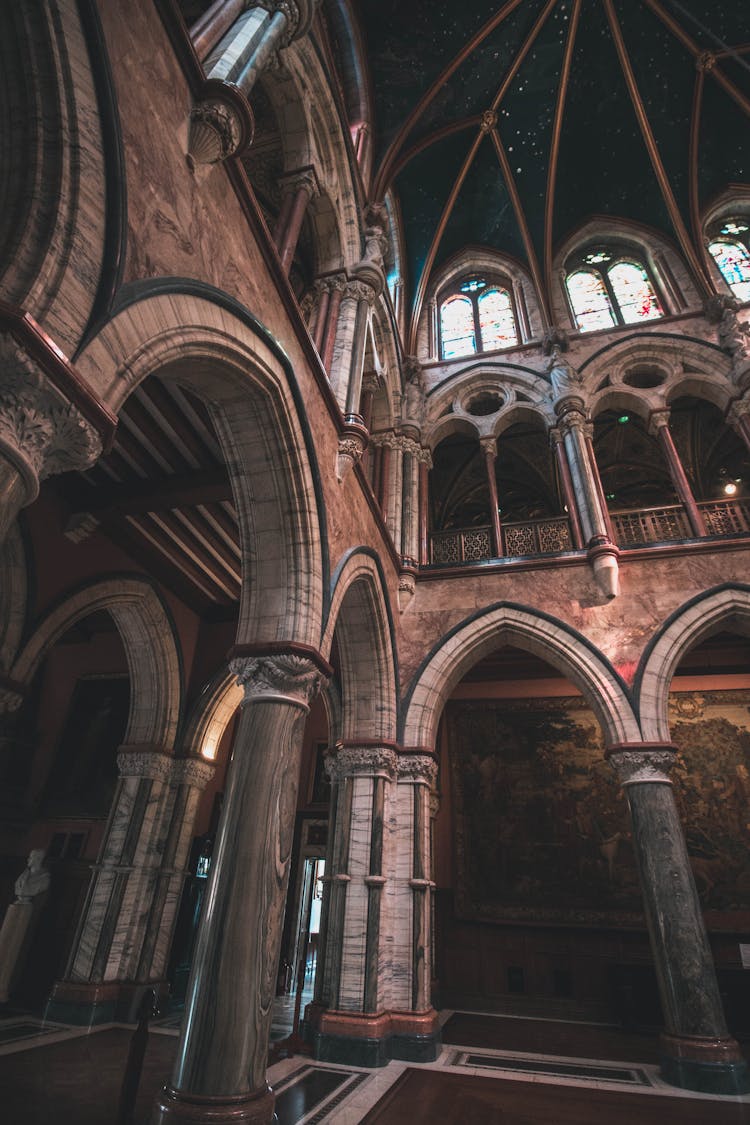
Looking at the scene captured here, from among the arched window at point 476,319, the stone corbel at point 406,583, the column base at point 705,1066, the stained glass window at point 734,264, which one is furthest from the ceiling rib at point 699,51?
the column base at point 705,1066

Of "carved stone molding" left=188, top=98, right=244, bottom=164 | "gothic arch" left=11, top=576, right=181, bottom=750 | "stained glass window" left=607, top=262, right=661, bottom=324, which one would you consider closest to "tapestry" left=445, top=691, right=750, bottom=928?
"gothic arch" left=11, top=576, right=181, bottom=750

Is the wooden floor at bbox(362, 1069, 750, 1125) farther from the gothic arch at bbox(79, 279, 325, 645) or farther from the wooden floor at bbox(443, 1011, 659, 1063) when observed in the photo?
the gothic arch at bbox(79, 279, 325, 645)

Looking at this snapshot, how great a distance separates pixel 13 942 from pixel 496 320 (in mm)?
14525

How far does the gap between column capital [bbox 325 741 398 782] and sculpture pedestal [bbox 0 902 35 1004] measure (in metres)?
5.33

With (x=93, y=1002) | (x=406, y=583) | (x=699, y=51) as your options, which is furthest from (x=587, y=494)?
(x=699, y=51)

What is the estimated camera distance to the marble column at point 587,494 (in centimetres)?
836

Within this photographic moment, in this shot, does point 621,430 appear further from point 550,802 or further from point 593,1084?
point 593,1084

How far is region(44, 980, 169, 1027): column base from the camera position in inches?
291

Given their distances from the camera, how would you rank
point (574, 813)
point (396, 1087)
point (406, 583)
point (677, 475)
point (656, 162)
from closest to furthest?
point (396, 1087) < point (406, 583) < point (677, 475) < point (574, 813) < point (656, 162)

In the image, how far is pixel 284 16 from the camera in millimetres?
5352

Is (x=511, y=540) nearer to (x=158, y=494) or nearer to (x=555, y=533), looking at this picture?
(x=555, y=533)

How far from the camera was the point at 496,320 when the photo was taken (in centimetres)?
1343

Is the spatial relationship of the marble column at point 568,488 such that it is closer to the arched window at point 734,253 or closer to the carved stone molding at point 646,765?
the carved stone molding at point 646,765

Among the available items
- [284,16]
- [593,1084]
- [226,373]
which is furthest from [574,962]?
[284,16]
